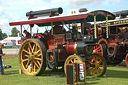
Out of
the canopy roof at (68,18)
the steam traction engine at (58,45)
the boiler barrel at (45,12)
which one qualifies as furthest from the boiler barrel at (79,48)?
the boiler barrel at (45,12)

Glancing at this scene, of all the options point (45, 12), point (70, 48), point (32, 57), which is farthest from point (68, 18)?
point (32, 57)

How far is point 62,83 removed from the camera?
7.44m

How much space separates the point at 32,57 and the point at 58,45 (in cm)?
129

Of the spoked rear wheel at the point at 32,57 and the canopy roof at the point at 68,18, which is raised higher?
the canopy roof at the point at 68,18

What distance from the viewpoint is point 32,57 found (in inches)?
369

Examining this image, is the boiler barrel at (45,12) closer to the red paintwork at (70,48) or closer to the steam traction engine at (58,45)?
the steam traction engine at (58,45)

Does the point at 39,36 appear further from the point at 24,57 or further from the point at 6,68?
the point at 6,68

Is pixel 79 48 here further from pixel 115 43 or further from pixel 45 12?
pixel 115 43

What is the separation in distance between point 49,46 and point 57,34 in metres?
0.63

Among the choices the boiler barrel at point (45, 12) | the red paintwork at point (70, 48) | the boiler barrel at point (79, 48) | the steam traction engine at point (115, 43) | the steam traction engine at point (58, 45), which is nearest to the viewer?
the boiler barrel at point (79, 48)

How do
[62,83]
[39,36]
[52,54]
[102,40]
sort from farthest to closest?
[102,40], [39,36], [52,54], [62,83]

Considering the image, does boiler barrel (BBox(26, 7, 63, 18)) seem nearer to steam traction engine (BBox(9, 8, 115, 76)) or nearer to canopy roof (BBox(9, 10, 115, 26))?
steam traction engine (BBox(9, 8, 115, 76))

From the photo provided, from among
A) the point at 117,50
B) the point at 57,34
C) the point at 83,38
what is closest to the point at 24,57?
the point at 57,34

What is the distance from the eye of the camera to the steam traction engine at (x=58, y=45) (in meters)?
8.34
